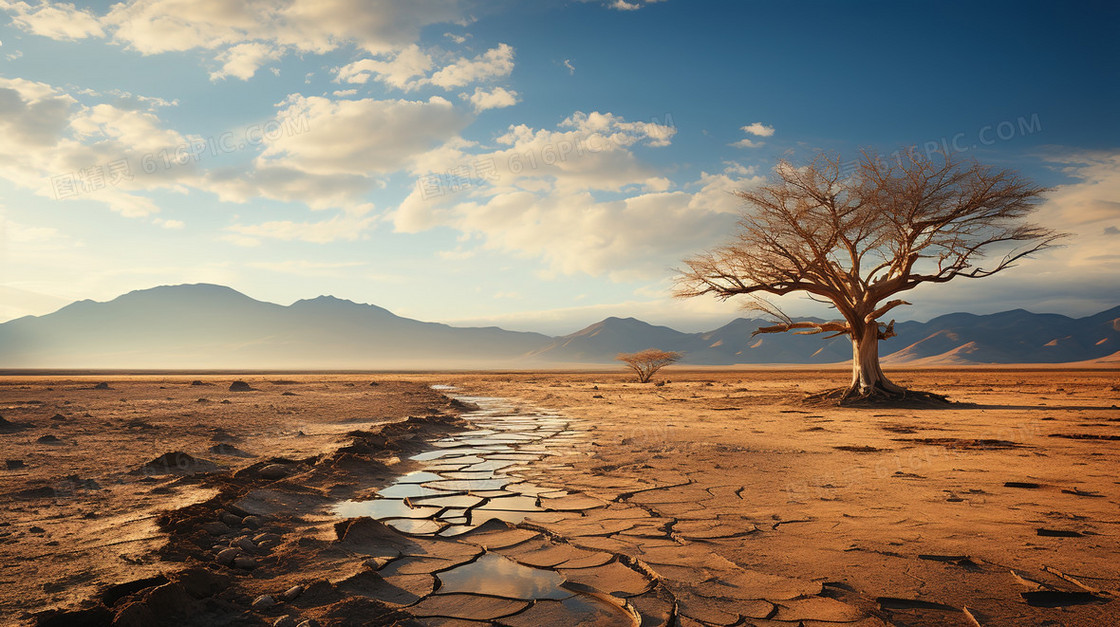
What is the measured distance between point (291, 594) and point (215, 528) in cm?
161

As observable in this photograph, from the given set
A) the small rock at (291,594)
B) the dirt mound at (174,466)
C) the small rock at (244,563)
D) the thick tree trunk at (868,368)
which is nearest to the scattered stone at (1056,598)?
the small rock at (291,594)

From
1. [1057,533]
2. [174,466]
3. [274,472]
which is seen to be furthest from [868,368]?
[174,466]

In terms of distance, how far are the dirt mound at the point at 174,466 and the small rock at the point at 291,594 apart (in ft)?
14.9

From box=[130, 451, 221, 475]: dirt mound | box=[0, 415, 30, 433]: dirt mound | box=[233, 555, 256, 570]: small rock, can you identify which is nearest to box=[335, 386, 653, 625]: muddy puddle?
box=[233, 555, 256, 570]: small rock

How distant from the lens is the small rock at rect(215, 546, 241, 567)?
146 inches

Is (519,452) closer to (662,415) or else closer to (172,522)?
(172,522)

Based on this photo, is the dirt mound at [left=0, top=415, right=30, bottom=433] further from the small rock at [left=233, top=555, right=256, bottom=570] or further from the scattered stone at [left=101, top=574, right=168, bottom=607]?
the scattered stone at [left=101, top=574, right=168, bottom=607]

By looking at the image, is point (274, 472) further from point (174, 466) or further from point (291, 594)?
point (291, 594)

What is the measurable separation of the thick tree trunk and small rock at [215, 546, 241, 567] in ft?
58.2

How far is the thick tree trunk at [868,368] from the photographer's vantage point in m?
17.5

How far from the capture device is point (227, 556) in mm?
3742

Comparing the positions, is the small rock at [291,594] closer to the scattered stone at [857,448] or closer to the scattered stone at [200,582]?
the scattered stone at [200,582]

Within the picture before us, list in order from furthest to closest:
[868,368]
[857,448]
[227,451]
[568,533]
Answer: [868,368] → [857,448] → [227,451] → [568,533]

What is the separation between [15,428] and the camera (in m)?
10.9
